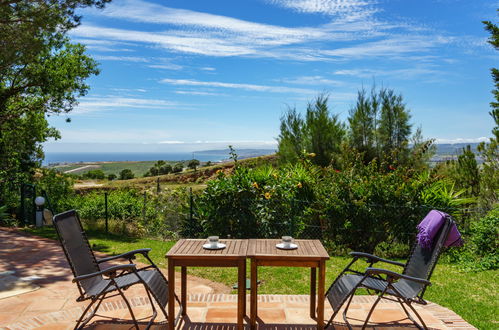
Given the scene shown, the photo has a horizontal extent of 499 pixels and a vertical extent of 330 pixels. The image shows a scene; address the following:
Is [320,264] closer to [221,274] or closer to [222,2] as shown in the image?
[221,274]

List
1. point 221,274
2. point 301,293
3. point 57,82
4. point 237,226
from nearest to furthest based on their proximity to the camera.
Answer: point 301,293 < point 221,274 < point 237,226 < point 57,82

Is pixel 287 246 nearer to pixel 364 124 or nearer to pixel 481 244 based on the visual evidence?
pixel 481 244

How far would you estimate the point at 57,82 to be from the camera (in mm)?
11031

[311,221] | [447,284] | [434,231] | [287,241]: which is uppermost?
[434,231]

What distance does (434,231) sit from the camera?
11.3 feet

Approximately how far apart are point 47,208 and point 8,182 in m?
1.49

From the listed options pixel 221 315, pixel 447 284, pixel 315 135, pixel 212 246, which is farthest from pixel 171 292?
pixel 315 135

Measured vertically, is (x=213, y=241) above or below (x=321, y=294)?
above

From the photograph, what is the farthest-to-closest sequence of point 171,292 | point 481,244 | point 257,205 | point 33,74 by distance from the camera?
point 33,74 < point 257,205 < point 481,244 < point 171,292

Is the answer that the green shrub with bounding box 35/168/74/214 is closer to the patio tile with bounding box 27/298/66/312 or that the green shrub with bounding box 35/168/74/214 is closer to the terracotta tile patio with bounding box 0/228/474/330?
the terracotta tile patio with bounding box 0/228/474/330

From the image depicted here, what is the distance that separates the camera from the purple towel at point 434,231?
339cm

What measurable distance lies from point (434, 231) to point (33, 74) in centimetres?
1116

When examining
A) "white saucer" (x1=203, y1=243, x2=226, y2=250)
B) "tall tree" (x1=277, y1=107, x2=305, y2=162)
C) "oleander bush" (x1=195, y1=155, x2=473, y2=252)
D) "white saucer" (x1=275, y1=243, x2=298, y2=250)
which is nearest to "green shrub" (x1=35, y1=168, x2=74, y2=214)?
"oleander bush" (x1=195, y1=155, x2=473, y2=252)

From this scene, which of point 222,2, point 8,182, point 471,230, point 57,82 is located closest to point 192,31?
point 222,2
